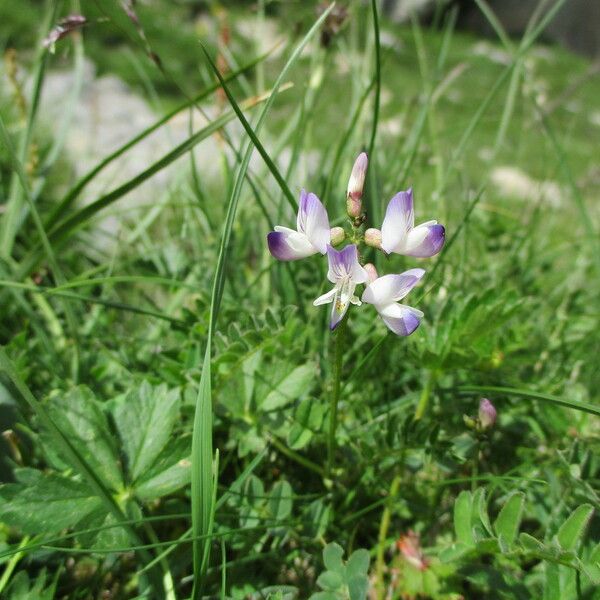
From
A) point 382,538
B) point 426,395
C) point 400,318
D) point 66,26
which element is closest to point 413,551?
point 382,538

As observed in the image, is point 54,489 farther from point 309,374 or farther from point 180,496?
point 309,374

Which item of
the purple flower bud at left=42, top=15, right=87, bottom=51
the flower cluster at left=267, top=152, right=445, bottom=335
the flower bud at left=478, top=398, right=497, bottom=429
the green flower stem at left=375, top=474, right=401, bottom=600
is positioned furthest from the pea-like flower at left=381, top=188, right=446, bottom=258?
the purple flower bud at left=42, top=15, right=87, bottom=51

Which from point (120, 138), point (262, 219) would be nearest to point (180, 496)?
point (262, 219)

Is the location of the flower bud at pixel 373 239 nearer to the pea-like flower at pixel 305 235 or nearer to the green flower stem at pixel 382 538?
the pea-like flower at pixel 305 235

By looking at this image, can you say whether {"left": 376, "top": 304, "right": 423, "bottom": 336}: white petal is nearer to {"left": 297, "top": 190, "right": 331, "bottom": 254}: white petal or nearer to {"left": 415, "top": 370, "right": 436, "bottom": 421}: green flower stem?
{"left": 297, "top": 190, "right": 331, "bottom": 254}: white petal

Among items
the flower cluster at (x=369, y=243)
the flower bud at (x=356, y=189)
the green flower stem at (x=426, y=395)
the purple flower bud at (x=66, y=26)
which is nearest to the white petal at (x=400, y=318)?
the flower cluster at (x=369, y=243)
